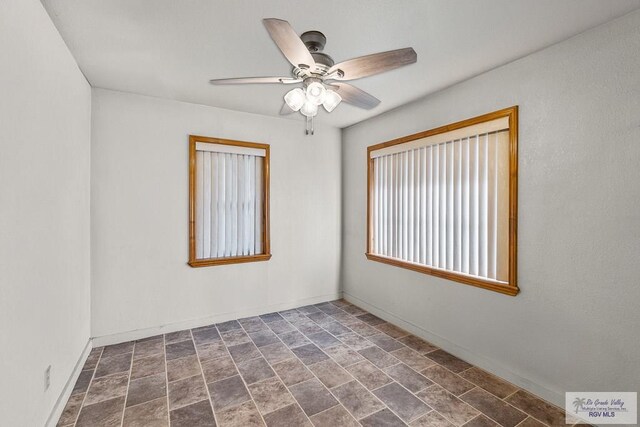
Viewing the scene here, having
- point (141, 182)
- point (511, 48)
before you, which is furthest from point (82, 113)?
point (511, 48)

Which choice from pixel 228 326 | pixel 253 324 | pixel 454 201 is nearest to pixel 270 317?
pixel 253 324

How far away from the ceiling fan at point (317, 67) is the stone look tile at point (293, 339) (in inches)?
92.7

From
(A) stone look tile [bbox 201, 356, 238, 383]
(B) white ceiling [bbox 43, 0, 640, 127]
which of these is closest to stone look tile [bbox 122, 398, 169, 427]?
(A) stone look tile [bbox 201, 356, 238, 383]

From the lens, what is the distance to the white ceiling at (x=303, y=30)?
181 cm

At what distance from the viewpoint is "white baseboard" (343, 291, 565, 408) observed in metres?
2.23

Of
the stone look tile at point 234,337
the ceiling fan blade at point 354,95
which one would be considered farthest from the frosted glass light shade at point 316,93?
the stone look tile at point 234,337

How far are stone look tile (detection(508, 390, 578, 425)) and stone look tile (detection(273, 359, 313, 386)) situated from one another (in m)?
1.29

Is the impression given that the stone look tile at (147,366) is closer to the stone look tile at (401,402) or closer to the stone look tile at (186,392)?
the stone look tile at (186,392)

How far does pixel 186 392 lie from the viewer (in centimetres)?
235

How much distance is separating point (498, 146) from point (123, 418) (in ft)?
11.5

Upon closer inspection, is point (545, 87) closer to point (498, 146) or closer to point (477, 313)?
point (498, 146)

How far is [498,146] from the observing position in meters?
2.59

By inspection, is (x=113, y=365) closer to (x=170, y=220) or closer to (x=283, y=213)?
(x=170, y=220)

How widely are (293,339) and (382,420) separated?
141 cm
